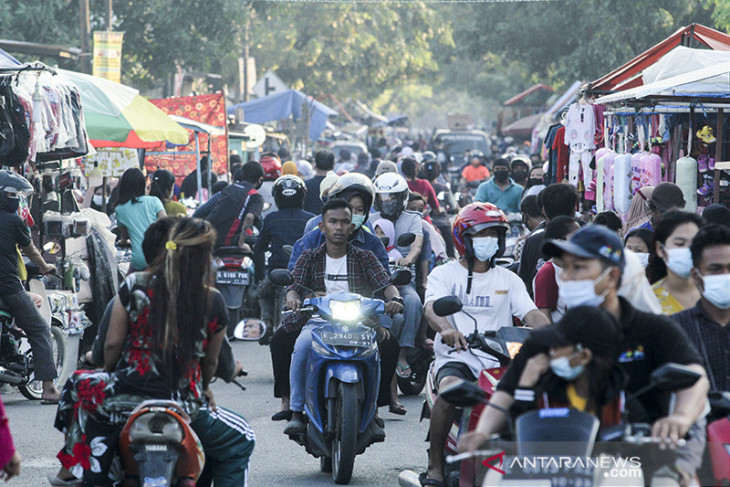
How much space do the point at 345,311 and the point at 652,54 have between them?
8.68 meters

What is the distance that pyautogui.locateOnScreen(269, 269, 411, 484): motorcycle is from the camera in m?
7.07

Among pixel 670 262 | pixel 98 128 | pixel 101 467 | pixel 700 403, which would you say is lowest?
pixel 101 467

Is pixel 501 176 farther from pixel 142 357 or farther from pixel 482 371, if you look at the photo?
pixel 142 357

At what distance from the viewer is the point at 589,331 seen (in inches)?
150

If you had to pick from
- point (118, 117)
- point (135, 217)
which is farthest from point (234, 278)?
point (118, 117)

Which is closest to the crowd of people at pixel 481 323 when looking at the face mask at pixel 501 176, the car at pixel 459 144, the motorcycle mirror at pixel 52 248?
the motorcycle mirror at pixel 52 248

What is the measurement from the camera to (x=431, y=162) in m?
18.2

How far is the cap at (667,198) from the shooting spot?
320 inches

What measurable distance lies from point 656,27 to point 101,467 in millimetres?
27414

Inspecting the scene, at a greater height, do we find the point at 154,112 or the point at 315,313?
the point at 154,112

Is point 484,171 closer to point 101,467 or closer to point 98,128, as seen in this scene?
point 98,128

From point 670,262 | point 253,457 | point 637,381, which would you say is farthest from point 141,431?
point 253,457

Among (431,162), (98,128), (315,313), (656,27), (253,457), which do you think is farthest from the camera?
(656,27)

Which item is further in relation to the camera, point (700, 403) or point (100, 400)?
point (100, 400)
